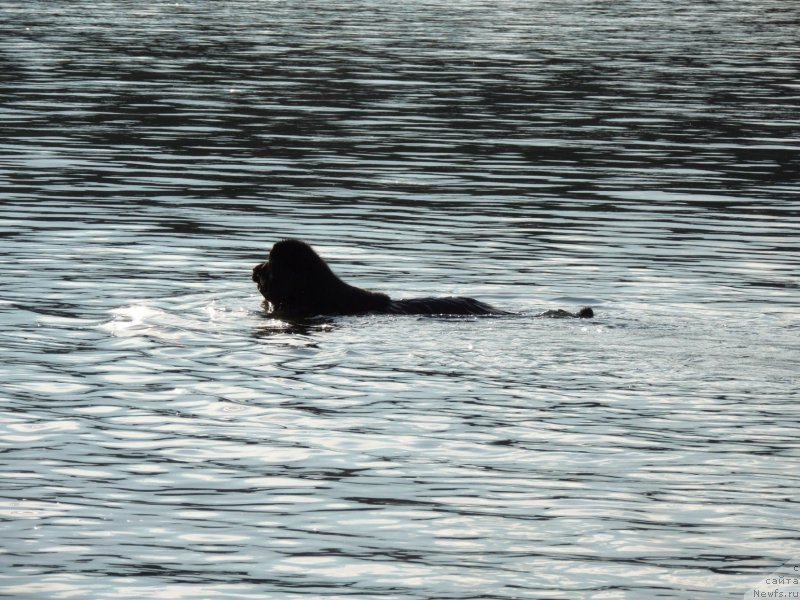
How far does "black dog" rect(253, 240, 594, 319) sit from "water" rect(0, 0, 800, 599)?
0.97ft

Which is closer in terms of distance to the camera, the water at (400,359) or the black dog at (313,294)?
the water at (400,359)

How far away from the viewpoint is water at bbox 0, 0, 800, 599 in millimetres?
9969

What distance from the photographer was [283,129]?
36.5 metres

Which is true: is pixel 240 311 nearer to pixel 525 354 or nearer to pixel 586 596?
pixel 525 354

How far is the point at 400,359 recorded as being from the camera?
14.8 m

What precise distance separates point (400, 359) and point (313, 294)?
109 inches

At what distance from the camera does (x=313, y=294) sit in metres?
17.4

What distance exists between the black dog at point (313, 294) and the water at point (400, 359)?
0.97 feet

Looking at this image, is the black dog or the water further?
the black dog

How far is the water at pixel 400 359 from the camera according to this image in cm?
997

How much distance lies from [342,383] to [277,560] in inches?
169

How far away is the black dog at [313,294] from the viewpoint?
16.7 metres

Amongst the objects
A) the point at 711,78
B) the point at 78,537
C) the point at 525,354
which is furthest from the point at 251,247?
the point at 711,78

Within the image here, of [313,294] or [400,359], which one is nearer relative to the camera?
[400,359]
